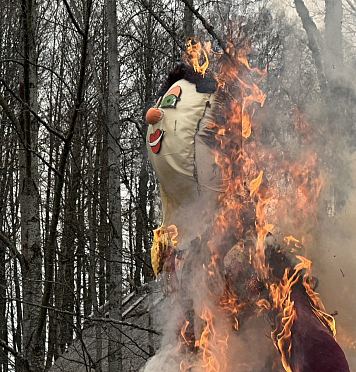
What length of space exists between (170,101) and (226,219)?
1.03 m

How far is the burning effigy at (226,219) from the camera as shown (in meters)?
3.61

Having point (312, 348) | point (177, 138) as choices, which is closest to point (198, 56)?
point (177, 138)

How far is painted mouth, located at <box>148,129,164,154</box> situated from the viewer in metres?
3.98

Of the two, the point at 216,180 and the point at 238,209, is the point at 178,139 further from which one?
the point at 238,209

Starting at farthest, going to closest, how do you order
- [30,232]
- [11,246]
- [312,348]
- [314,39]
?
[314,39]
[30,232]
[11,246]
[312,348]

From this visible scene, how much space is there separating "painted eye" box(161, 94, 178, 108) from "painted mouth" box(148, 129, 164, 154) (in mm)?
226

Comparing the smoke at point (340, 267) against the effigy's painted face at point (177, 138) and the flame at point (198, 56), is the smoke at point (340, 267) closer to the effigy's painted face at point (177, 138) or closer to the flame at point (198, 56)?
the effigy's painted face at point (177, 138)

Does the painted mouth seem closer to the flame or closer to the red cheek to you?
the red cheek

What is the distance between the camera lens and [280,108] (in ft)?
14.4

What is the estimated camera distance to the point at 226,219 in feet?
12.7

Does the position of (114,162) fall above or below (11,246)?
above

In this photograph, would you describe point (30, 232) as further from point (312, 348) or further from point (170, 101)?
point (312, 348)

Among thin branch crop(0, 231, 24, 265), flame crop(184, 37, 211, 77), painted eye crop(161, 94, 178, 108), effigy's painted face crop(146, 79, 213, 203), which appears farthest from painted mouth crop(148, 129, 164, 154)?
thin branch crop(0, 231, 24, 265)

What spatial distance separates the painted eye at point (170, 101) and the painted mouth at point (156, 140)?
0.74 ft
